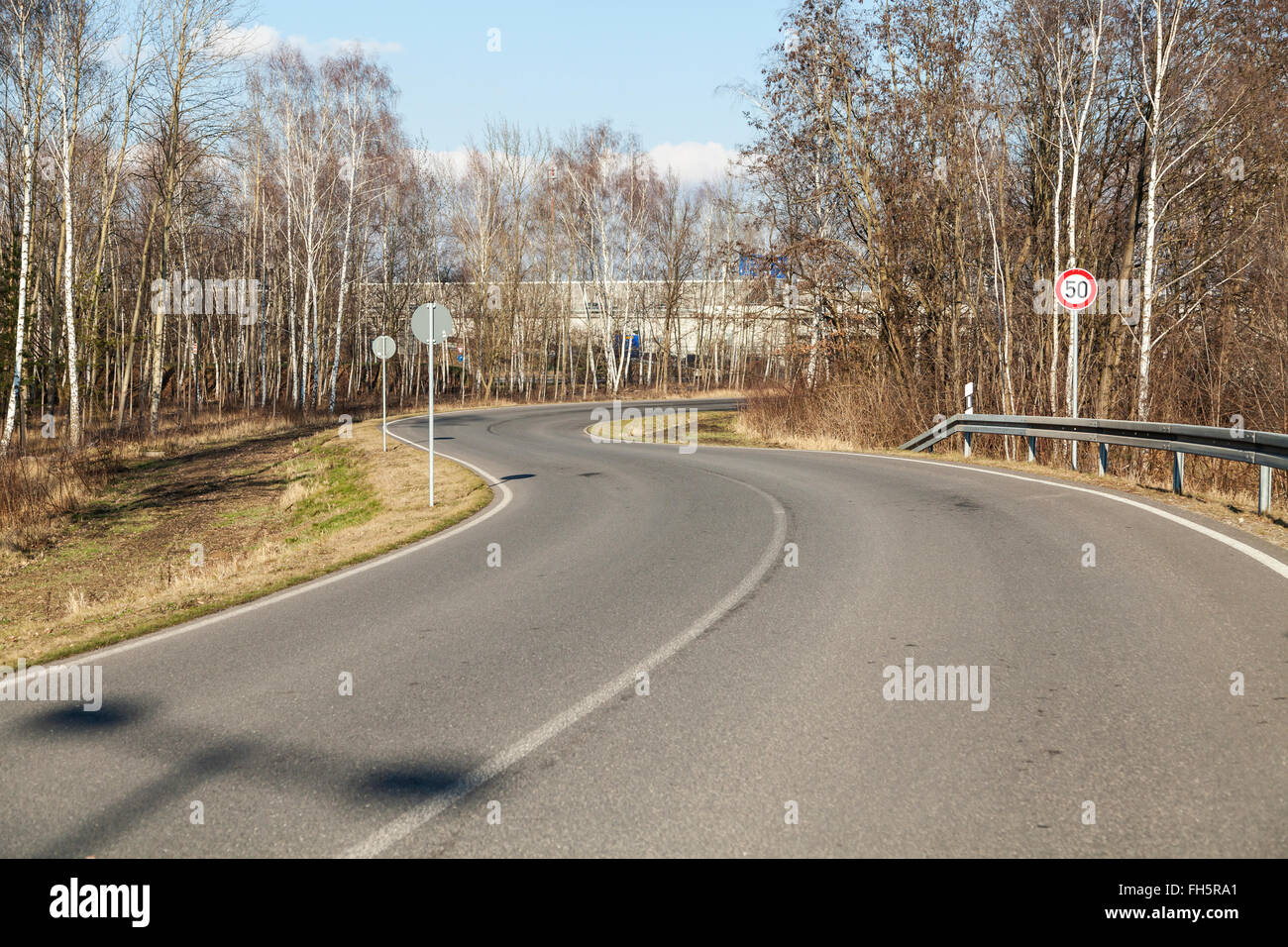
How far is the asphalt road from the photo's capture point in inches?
144

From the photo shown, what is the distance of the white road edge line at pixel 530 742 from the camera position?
3633 millimetres

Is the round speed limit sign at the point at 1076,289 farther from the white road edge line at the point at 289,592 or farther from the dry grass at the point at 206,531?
the dry grass at the point at 206,531

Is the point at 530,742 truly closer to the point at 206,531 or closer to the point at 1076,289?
the point at 1076,289

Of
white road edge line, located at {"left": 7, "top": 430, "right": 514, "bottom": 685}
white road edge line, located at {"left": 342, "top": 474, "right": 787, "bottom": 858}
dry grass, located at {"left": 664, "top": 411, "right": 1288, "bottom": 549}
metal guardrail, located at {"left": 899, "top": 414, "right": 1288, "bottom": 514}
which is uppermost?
metal guardrail, located at {"left": 899, "top": 414, "right": 1288, "bottom": 514}

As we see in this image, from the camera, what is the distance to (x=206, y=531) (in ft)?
57.9

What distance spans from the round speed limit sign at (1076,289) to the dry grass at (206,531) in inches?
404

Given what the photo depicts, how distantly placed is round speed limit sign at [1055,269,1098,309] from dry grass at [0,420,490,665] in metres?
10.3

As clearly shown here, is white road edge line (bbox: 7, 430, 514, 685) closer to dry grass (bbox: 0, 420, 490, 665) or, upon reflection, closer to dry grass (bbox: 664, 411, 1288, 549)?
dry grass (bbox: 0, 420, 490, 665)

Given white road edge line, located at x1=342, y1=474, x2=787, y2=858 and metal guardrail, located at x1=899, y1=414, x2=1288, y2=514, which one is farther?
metal guardrail, located at x1=899, y1=414, x2=1288, y2=514

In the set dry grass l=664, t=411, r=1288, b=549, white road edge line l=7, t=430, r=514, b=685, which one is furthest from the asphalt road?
dry grass l=664, t=411, r=1288, b=549

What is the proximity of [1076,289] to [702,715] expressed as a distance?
1342 cm

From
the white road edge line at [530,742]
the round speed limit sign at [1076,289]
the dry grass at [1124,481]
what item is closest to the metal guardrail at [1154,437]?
the dry grass at [1124,481]

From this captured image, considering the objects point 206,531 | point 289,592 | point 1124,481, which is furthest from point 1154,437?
point 206,531
